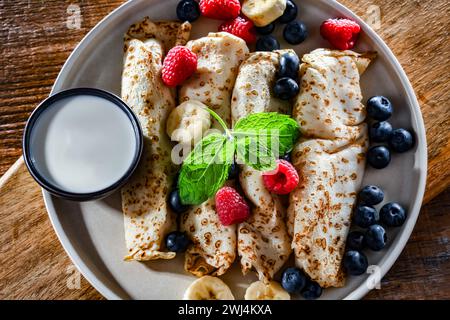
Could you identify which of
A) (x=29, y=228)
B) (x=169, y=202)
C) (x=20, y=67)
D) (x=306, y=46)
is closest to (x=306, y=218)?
(x=169, y=202)

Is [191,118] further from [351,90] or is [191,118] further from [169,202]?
[351,90]

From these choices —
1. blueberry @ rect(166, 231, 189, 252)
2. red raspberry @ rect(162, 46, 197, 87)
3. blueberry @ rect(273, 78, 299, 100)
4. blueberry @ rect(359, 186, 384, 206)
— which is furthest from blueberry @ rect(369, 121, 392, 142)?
blueberry @ rect(166, 231, 189, 252)

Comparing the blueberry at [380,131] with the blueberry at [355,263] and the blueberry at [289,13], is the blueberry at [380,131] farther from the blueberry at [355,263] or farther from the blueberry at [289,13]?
the blueberry at [289,13]

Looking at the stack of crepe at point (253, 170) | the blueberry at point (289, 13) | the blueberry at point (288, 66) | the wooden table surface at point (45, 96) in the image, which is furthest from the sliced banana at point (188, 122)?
the wooden table surface at point (45, 96)

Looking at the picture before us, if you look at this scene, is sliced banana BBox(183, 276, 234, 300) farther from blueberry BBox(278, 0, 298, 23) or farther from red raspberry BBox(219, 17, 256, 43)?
blueberry BBox(278, 0, 298, 23)

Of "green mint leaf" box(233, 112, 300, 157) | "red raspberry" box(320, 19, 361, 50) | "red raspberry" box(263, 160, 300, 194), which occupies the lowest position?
"red raspberry" box(263, 160, 300, 194)

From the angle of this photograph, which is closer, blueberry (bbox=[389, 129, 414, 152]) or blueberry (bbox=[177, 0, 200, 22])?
blueberry (bbox=[389, 129, 414, 152])
